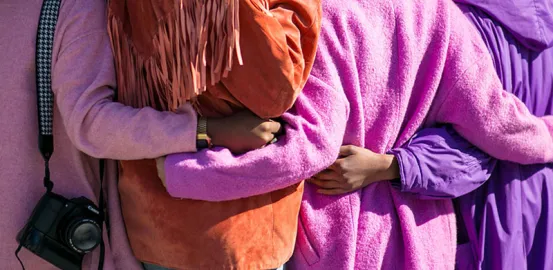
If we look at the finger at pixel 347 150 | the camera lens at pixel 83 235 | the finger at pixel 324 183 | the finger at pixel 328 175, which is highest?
the finger at pixel 347 150

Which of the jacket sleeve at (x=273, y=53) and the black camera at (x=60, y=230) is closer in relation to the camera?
the jacket sleeve at (x=273, y=53)

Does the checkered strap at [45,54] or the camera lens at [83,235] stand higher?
the checkered strap at [45,54]

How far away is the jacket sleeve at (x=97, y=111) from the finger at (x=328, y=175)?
0.48 metres

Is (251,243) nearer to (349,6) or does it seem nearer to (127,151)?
(127,151)

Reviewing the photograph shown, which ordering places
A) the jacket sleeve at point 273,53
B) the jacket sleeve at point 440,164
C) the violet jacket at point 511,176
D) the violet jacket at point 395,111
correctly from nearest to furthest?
the jacket sleeve at point 273,53 < the violet jacket at point 395,111 < the jacket sleeve at point 440,164 < the violet jacket at point 511,176

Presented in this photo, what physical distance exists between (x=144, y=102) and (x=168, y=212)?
292 millimetres

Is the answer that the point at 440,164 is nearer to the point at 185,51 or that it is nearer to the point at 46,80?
the point at 185,51

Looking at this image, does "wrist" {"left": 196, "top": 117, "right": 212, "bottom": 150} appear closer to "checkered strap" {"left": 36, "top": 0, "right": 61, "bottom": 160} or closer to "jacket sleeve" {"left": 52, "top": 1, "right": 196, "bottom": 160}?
"jacket sleeve" {"left": 52, "top": 1, "right": 196, "bottom": 160}

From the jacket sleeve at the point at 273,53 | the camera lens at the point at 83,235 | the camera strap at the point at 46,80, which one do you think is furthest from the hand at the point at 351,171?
the camera strap at the point at 46,80

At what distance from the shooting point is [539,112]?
9.14 ft

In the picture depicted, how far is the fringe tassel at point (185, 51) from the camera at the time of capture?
2.07 m

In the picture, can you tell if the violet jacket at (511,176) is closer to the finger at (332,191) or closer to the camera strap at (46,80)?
the finger at (332,191)

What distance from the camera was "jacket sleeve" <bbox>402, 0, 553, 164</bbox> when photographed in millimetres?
2576

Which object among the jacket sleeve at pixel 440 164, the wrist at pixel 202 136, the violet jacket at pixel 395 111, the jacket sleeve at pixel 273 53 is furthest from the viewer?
the jacket sleeve at pixel 440 164
